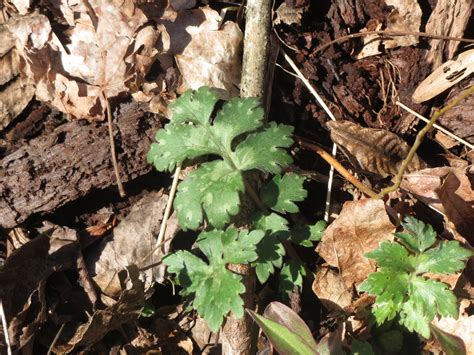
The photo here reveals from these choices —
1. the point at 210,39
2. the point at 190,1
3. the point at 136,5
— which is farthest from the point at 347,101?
the point at 136,5

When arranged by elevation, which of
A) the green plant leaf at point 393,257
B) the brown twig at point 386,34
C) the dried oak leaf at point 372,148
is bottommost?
the green plant leaf at point 393,257

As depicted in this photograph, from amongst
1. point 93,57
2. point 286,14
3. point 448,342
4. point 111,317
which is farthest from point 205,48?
point 448,342

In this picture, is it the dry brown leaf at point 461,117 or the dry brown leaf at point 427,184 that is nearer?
the dry brown leaf at point 427,184

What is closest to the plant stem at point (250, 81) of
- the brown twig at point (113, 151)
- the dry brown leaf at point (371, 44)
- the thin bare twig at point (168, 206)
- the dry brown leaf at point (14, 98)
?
the thin bare twig at point (168, 206)

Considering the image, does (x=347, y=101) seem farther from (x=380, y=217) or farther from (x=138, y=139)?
(x=138, y=139)

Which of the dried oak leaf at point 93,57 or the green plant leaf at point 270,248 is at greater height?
the dried oak leaf at point 93,57

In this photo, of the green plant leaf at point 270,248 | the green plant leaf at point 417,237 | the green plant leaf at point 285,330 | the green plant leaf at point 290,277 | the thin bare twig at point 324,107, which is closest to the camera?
the green plant leaf at point 285,330

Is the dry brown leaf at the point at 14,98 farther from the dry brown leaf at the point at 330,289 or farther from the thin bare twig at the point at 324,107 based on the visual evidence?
the dry brown leaf at the point at 330,289

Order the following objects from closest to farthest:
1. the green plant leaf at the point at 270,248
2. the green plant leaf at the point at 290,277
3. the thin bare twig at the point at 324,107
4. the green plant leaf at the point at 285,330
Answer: the green plant leaf at the point at 285,330 < the green plant leaf at the point at 270,248 < the green plant leaf at the point at 290,277 < the thin bare twig at the point at 324,107
